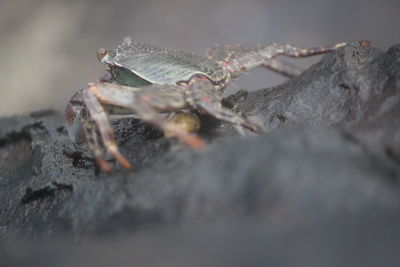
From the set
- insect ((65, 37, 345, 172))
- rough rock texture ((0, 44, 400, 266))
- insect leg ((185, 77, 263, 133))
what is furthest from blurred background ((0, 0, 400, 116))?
insect leg ((185, 77, 263, 133))

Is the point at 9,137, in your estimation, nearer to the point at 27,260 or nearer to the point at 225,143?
the point at 27,260

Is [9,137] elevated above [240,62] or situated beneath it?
situated beneath

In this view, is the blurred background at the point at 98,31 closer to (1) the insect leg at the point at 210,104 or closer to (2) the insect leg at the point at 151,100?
(1) the insect leg at the point at 210,104

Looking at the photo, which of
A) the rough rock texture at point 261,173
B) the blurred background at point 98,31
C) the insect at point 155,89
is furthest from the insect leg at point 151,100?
the blurred background at point 98,31

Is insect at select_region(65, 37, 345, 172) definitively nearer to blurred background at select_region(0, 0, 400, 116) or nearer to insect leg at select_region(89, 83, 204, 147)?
insect leg at select_region(89, 83, 204, 147)

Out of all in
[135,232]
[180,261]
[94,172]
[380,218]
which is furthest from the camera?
[94,172]

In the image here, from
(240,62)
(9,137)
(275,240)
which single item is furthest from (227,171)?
(9,137)
